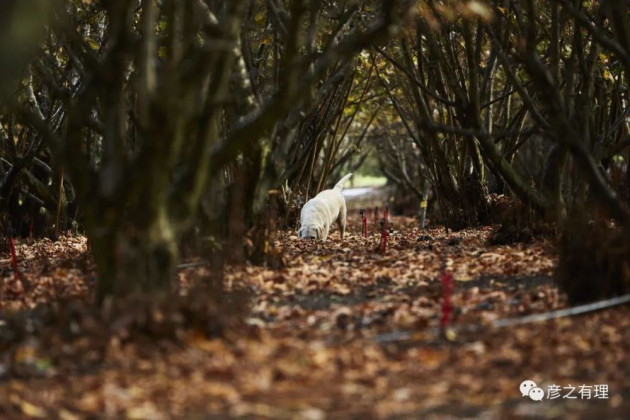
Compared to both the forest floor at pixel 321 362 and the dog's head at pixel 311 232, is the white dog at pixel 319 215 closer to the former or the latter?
the dog's head at pixel 311 232

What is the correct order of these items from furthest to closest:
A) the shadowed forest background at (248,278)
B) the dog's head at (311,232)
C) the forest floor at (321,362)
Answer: the dog's head at (311,232) → the shadowed forest background at (248,278) → the forest floor at (321,362)

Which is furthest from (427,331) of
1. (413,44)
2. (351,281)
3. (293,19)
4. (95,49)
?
(413,44)

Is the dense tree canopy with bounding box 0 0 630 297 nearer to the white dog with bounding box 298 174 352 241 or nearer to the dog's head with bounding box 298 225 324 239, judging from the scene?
the white dog with bounding box 298 174 352 241

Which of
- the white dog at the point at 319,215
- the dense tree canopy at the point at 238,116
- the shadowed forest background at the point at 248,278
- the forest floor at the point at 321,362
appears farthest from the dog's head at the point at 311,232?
the forest floor at the point at 321,362

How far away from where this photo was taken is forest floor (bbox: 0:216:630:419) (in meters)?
6.15

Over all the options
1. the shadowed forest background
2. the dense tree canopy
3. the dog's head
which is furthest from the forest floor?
the dog's head

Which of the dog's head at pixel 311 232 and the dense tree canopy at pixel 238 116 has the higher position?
the dense tree canopy at pixel 238 116

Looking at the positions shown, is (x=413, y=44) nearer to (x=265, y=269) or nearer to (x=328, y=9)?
(x=328, y=9)

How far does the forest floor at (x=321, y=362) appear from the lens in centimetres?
615

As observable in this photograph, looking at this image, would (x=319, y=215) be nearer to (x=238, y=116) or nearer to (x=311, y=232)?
(x=311, y=232)

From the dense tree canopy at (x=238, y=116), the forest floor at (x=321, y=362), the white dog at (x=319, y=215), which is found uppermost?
the dense tree canopy at (x=238, y=116)

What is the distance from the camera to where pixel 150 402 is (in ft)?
20.4

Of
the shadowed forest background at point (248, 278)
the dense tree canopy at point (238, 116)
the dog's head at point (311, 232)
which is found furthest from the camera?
the dog's head at point (311, 232)

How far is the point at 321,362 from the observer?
6840 mm
